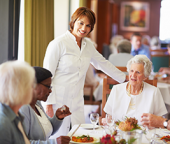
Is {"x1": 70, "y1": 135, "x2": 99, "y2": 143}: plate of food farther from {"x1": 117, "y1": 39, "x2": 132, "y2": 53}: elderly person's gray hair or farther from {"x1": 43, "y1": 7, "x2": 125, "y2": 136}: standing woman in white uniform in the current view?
{"x1": 117, "y1": 39, "x2": 132, "y2": 53}: elderly person's gray hair

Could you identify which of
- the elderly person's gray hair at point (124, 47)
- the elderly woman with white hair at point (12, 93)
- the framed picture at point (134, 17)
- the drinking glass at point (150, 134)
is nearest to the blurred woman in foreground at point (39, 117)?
the elderly woman with white hair at point (12, 93)

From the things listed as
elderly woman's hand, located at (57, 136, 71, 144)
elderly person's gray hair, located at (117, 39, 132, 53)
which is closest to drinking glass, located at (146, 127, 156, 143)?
elderly woman's hand, located at (57, 136, 71, 144)

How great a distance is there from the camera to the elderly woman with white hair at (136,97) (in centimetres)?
232

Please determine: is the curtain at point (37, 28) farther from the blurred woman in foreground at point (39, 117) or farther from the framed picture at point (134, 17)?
the framed picture at point (134, 17)

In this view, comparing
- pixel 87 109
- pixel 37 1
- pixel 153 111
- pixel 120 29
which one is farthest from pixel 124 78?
pixel 120 29

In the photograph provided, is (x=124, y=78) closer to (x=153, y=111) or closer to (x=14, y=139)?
(x=153, y=111)

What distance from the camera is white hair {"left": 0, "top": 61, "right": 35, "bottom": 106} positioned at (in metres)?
1.16

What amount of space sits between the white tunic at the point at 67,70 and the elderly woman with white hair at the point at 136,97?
364 mm

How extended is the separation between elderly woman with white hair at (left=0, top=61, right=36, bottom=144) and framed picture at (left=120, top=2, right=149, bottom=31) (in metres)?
13.3

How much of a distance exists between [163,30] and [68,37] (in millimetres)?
12329

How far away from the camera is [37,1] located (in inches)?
109

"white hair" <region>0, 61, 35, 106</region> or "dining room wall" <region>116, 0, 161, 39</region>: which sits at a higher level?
"dining room wall" <region>116, 0, 161, 39</region>

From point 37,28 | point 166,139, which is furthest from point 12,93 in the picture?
point 37,28

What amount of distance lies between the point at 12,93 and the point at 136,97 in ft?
4.81
